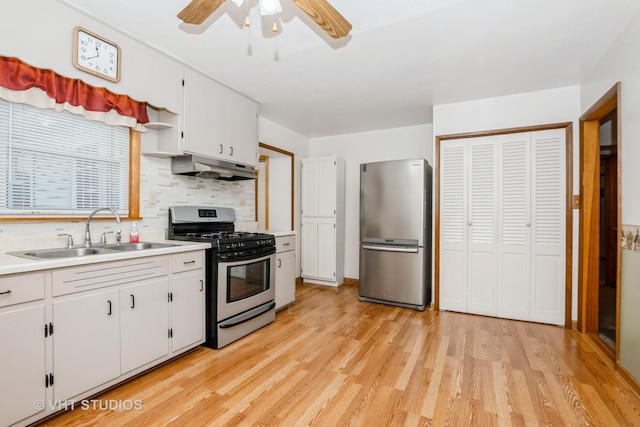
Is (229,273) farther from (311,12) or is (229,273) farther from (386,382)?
(311,12)

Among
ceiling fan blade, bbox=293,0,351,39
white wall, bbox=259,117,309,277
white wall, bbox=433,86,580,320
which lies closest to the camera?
ceiling fan blade, bbox=293,0,351,39

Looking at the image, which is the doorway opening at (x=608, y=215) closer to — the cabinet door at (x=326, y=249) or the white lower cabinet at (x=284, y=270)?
the cabinet door at (x=326, y=249)

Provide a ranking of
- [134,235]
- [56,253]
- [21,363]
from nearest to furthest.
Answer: [21,363] < [56,253] < [134,235]

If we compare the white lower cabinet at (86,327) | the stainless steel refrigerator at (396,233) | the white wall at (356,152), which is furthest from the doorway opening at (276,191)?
the white lower cabinet at (86,327)

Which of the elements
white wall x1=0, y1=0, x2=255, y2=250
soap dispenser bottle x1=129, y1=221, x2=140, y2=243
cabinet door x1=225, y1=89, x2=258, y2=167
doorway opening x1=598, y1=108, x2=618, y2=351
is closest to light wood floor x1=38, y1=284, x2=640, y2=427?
soap dispenser bottle x1=129, y1=221, x2=140, y2=243

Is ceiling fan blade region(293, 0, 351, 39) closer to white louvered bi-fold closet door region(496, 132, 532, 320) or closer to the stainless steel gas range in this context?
the stainless steel gas range

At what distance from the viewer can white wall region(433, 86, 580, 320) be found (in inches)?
121

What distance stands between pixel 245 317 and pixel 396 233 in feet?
6.45

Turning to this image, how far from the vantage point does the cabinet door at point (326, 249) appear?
4.64 meters

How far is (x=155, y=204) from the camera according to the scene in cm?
278

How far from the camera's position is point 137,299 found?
2.06 meters

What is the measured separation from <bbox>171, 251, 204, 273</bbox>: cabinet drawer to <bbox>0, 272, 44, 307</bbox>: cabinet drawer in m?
0.79

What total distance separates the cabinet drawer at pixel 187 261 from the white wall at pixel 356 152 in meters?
2.84

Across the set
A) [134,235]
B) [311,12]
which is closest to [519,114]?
[311,12]
